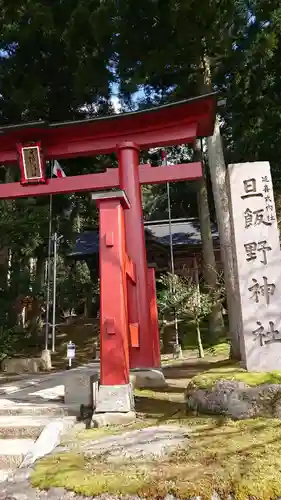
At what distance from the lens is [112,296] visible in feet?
17.9

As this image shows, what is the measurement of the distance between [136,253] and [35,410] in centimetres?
355

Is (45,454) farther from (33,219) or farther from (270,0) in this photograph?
(270,0)

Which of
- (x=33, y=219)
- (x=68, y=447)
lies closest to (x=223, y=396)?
(x=68, y=447)

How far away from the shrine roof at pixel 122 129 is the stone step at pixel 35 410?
536 centimetres

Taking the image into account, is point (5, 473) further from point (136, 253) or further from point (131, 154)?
point (131, 154)

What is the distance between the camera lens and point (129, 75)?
13.9m

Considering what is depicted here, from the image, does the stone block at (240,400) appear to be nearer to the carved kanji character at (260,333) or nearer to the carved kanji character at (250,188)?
the carved kanji character at (260,333)

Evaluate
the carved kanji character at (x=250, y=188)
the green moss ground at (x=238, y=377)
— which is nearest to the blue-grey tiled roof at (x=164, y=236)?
the carved kanji character at (x=250, y=188)

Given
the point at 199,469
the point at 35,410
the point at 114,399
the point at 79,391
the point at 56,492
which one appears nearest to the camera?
the point at 56,492

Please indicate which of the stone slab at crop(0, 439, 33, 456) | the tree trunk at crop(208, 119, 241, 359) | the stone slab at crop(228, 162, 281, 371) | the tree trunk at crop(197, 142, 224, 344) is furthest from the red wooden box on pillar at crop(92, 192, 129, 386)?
the tree trunk at crop(197, 142, 224, 344)

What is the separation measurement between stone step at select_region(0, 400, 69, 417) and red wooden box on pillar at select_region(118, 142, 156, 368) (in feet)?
6.80

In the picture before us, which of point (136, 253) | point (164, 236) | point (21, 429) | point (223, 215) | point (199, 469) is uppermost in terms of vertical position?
point (164, 236)

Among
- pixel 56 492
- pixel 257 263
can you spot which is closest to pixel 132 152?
pixel 257 263

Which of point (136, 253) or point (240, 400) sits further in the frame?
point (136, 253)
